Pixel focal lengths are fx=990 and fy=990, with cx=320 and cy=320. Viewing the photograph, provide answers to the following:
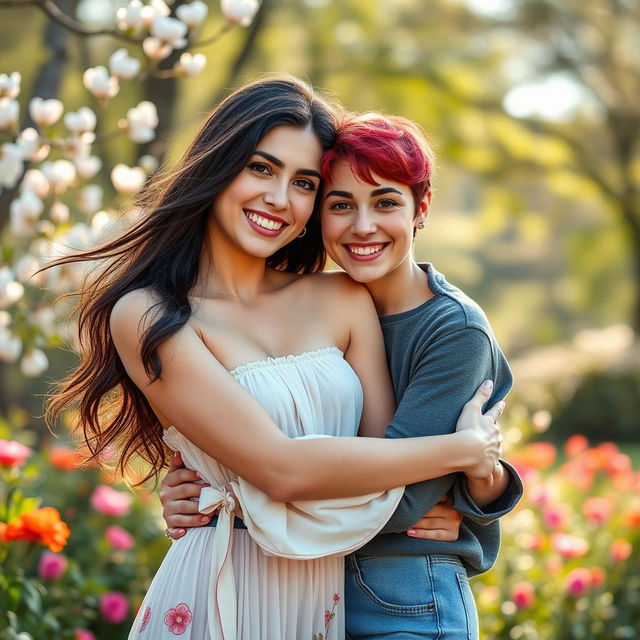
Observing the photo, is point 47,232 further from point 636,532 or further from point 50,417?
point 636,532

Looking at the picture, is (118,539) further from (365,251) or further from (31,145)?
(365,251)

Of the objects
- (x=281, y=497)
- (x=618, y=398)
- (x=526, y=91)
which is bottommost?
(x=618, y=398)

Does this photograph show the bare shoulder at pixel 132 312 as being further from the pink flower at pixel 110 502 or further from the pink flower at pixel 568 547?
the pink flower at pixel 568 547

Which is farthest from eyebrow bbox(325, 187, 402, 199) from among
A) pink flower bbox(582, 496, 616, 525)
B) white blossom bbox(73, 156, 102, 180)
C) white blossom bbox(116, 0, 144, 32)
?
pink flower bbox(582, 496, 616, 525)

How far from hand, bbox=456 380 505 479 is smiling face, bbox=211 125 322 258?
69 centimetres

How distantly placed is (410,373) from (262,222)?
58cm

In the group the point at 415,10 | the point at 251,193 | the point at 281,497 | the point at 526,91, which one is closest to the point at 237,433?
the point at 281,497

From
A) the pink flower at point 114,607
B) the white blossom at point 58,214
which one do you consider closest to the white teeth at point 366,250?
the white blossom at point 58,214

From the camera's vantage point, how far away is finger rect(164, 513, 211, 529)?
2.62 meters

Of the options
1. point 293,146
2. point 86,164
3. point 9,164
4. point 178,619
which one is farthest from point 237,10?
point 178,619

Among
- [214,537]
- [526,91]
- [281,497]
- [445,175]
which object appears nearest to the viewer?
[281,497]

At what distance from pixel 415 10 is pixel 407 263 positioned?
41.5ft

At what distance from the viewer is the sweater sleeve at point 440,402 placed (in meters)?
2.50

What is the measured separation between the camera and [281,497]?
94.6 inches
